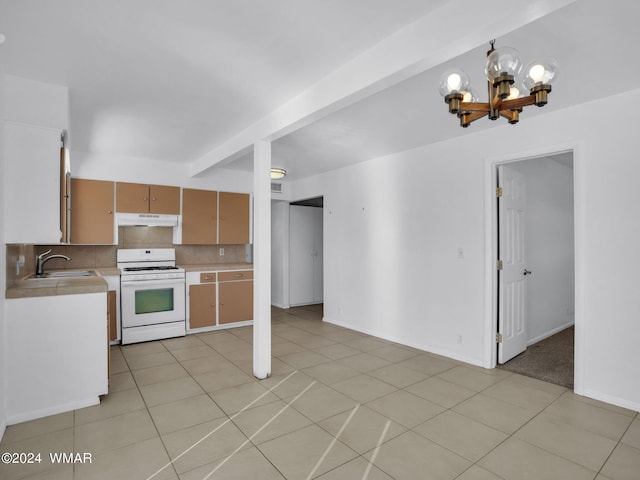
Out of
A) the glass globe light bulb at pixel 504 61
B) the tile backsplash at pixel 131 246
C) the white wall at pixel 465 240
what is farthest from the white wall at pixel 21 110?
the white wall at pixel 465 240

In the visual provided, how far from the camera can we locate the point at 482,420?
8.66ft

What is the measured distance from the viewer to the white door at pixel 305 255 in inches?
282

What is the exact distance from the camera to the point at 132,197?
4961mm

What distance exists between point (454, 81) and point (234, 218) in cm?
458

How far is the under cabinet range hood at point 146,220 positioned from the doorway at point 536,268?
4296 mm

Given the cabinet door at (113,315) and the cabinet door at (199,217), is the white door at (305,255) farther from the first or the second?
the cabinet door at (113,315)

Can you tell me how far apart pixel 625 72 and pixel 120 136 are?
15.1ft

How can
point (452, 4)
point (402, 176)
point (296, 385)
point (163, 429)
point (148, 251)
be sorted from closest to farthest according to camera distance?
point (452, 4)
point (163, 429)
point (296, 385)
point (402, 176)
point (148, 251)

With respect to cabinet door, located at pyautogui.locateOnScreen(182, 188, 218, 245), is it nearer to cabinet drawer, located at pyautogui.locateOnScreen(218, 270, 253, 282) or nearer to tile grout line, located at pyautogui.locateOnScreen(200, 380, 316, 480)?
cabinet drawer, located at pyautogui.locateOnScreen(218, 270, 253, 282)

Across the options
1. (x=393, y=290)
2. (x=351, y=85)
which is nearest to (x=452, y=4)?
(x=351, y=85)

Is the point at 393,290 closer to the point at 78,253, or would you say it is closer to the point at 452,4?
the point at 452,4

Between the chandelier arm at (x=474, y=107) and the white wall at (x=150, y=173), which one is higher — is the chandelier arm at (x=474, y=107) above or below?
below

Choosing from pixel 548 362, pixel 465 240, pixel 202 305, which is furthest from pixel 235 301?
pixel 548 362

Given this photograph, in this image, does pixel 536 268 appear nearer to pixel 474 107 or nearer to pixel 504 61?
pixel 474 107
